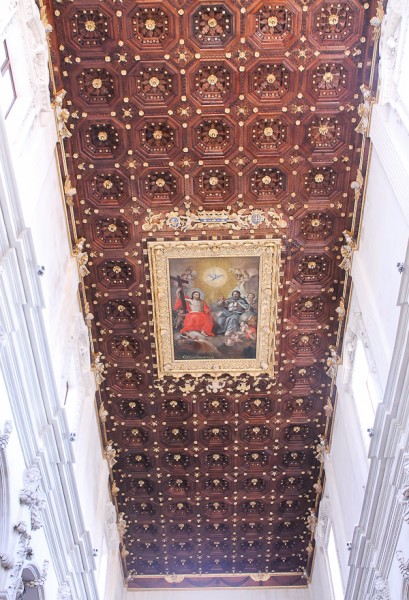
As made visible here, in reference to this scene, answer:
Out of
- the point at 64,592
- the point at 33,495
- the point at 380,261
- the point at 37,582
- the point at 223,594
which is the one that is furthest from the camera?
the point at 223,594

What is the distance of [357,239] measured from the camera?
14070 mm

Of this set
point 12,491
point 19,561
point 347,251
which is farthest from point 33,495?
point 347,251

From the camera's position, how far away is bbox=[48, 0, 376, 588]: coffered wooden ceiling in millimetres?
12414

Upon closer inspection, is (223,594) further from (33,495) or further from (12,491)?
(12,491)

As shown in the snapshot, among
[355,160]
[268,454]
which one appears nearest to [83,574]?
[268,454]

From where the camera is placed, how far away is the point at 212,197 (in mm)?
13961

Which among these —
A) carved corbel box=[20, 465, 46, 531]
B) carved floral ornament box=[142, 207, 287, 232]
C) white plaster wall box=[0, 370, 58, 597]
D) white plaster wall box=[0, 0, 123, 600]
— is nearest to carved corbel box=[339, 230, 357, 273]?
carved floral ornament box=[142, 207, 287, 232]

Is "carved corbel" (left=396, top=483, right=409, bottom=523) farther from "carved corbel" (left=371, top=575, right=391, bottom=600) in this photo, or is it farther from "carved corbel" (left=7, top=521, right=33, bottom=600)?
"carved corbel" (left=7, top=521, right=33, bottom=600)

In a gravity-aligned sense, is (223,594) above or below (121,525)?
→ below

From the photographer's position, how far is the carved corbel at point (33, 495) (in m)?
10.4

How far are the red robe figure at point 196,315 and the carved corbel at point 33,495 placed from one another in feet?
16.3

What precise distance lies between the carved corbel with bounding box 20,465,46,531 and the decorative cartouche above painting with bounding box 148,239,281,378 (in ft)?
16.0

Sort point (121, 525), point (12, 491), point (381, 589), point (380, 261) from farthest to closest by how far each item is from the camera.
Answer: point (121, 525)
point (380, 261)
point (381, 589)
point (12, 491)

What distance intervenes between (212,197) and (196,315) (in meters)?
2.45
